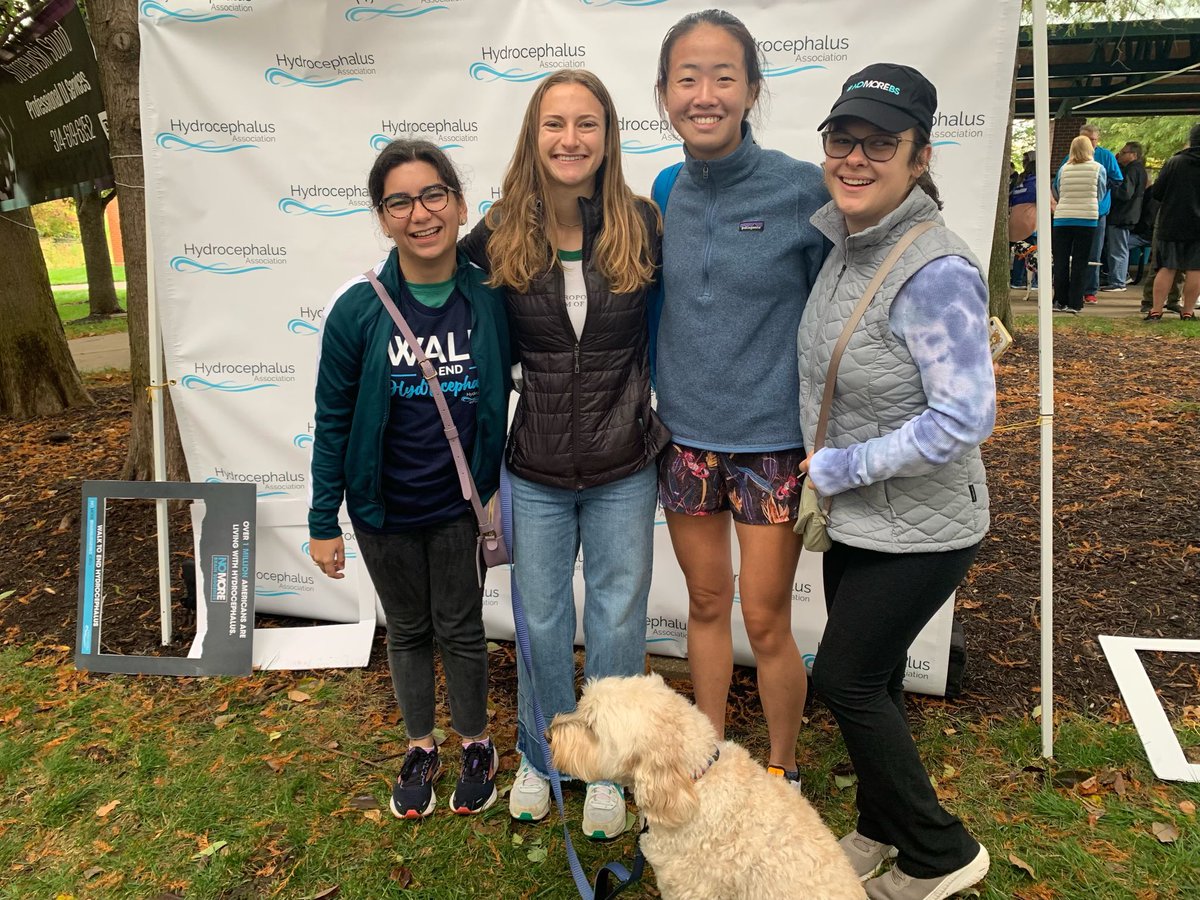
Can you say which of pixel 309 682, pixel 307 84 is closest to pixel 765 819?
pixel 309 682

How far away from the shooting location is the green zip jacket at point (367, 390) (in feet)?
7.72

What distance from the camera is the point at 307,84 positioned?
3516 mm

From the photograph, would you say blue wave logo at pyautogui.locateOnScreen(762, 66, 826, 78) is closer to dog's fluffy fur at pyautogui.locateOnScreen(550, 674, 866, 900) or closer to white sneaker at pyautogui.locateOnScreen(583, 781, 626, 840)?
dog's fluffy fur at pyautogui.locateOnScreen(550, 674, 866, 900)

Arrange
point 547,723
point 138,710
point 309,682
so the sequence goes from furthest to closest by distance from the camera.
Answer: point 309,682 < point 138,710 < point 547,723

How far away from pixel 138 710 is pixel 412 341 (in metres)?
2.42

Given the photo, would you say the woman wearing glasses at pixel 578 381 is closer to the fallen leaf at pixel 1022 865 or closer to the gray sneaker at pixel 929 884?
the gray sneaker at pixel 929 884

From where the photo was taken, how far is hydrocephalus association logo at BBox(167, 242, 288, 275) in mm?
3740

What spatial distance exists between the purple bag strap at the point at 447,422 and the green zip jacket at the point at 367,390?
3cm

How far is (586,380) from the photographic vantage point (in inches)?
93.4

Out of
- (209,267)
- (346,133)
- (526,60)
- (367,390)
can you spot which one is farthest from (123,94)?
(367,390)

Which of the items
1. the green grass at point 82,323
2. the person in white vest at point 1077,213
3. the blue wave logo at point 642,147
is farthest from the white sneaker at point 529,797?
the green grass at point 82,323

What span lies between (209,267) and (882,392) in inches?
130

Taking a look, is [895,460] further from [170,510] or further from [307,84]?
[170,510]

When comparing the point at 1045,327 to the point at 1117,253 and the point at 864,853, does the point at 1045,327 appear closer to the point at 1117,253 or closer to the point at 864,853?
the point at 864,853
